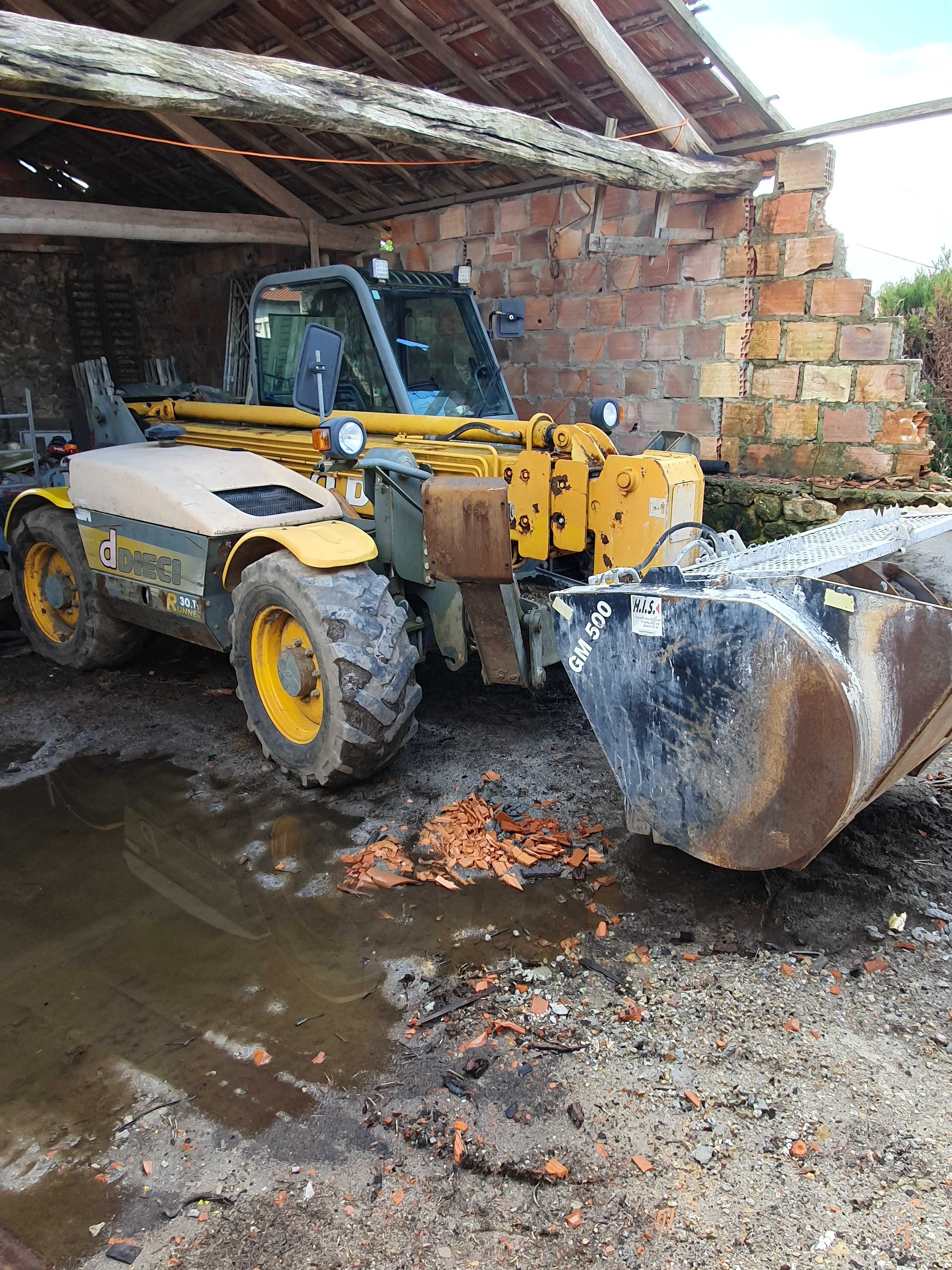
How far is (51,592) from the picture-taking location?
238 inches

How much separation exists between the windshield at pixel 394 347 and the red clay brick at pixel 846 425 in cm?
240

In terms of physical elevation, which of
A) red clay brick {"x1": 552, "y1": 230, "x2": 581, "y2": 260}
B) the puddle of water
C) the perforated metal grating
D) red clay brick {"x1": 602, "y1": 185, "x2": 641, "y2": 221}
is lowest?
the puddle of water

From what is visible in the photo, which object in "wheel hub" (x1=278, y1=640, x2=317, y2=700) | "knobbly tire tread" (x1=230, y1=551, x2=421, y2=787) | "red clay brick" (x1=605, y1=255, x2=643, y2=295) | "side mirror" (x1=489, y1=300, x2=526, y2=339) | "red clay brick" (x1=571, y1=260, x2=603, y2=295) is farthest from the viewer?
"red clay brick" (x1=571, y1=260, x2=603, y2=295)

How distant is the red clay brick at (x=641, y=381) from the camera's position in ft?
23.7

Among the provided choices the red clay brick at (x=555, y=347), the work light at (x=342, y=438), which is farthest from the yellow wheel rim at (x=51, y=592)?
the red clay brick at (x=555, y=347)

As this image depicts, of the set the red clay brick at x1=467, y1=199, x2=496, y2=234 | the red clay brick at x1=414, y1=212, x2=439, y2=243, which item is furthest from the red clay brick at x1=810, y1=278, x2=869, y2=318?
the red clay brick at x1=414, y1=212, x2=439, y2=243

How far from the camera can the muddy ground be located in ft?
7.20

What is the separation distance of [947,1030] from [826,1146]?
0.66 meters

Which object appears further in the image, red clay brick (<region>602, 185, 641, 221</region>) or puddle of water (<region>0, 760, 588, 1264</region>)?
red clay brick (<region>602, 185, 641, 221</region>)

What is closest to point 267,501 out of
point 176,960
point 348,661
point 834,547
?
point 348,661

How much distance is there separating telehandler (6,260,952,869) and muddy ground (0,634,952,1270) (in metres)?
0.44

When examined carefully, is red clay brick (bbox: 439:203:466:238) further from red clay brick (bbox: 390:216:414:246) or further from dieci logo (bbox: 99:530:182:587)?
dieci logo (bbox: 99:530:182:587)

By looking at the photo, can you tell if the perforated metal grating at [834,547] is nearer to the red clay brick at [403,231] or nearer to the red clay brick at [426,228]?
the red clay brick at [426,228]

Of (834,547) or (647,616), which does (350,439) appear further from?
(834,547)
